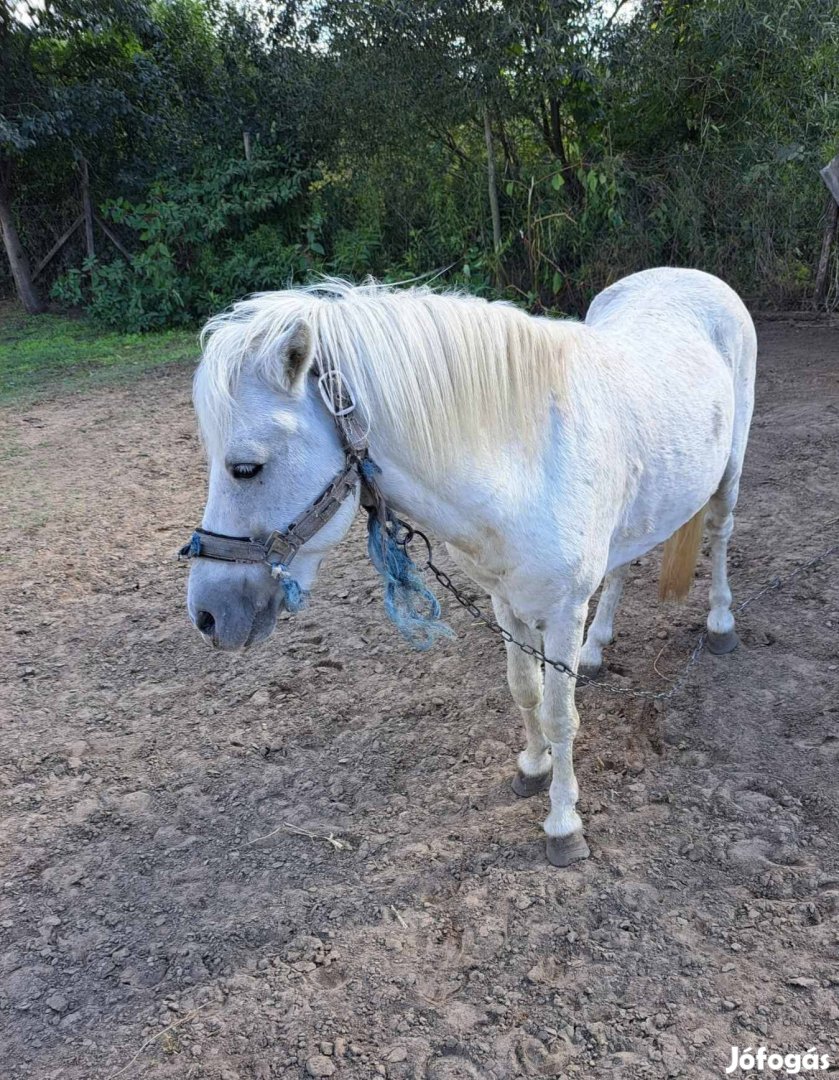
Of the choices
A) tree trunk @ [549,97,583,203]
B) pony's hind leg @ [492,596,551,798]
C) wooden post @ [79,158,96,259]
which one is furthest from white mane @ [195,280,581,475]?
wooden post @ [79,158,96,259]

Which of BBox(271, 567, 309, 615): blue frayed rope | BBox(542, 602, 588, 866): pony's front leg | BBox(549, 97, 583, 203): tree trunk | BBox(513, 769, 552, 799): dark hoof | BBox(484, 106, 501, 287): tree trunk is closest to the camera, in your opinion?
BBox(271, 567, 309, 615): blue frayed rope

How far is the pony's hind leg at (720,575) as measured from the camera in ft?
10.6

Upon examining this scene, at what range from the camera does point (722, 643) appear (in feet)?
10.6

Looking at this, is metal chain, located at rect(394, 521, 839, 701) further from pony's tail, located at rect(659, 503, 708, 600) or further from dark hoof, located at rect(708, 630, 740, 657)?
pony's tail, located at rect(659, 503, 708, 600)

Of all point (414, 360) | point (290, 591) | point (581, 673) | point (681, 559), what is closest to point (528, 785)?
point (581, 673)

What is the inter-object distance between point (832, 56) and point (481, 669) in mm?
7405

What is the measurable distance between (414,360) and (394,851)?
5.20ft

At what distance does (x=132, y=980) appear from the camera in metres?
2.04

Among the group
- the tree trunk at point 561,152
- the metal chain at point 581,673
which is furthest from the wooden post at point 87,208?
the metal chain at point 581,673

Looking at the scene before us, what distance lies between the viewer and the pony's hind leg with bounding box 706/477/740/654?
3223mm

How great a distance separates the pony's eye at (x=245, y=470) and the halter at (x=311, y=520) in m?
0.13

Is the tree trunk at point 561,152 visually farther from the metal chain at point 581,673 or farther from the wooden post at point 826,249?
the metal chain at point 581,673

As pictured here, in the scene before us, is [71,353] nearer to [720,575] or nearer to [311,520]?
[720,575]

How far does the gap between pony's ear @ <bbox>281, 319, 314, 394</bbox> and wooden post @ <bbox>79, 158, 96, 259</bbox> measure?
453 inches
